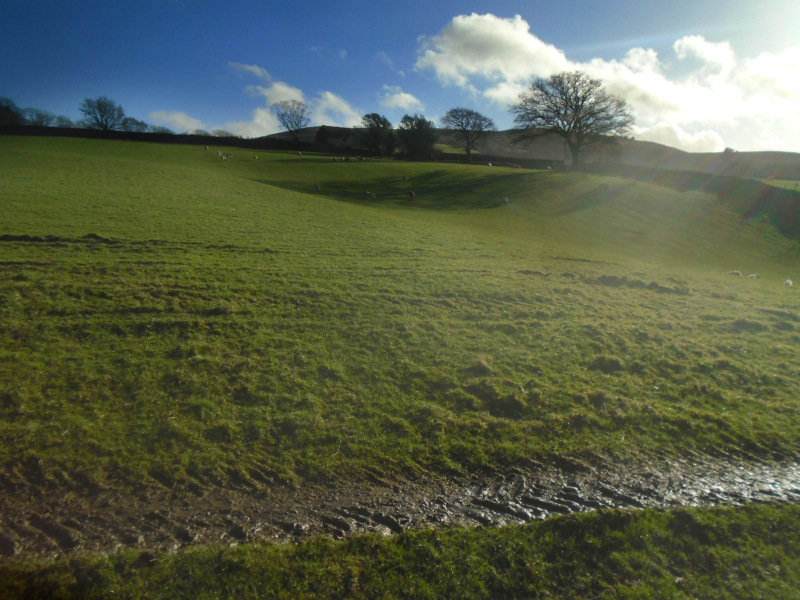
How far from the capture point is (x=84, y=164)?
103ft

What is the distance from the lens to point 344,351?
352 inches

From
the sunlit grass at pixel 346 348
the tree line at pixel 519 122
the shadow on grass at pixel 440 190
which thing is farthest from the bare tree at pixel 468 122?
the sunlit grass at pixel 346 348

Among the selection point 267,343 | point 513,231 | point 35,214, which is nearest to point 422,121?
point 513,231

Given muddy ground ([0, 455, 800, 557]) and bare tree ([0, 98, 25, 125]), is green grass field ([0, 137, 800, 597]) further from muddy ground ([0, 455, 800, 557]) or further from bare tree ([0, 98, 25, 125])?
bare tree ([0, 98, 25, 125])

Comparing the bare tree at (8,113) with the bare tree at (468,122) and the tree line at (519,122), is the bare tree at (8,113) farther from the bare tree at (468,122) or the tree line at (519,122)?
the bare tree at (468,122)

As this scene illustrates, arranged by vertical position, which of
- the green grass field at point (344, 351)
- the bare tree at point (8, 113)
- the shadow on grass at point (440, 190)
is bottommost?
the green grass field at point (344, 351)

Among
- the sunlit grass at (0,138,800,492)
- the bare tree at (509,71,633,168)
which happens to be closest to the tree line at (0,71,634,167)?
the bare tree at (509,71,633,168)

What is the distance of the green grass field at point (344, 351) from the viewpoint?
616 cm

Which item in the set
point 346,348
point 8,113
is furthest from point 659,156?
point 8,113

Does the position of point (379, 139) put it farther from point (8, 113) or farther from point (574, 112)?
point (8, 113)

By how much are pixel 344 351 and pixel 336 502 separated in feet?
13.2

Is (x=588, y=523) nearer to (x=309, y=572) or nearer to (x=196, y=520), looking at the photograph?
(x=309, y=572)

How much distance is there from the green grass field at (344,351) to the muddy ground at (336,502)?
268mm

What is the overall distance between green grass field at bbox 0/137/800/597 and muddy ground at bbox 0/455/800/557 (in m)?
0.27
